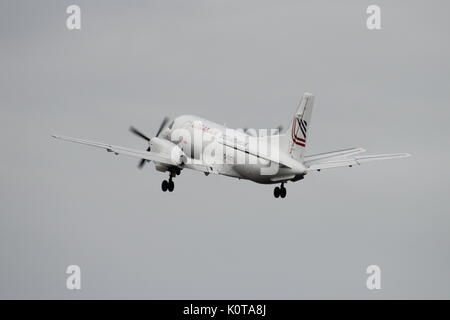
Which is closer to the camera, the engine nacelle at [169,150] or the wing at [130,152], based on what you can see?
the wing at [130,152]

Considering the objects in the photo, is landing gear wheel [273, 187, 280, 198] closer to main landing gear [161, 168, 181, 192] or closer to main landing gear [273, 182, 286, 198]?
main landing gear [273, 182, 286, 198]

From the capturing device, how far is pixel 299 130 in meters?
92.4

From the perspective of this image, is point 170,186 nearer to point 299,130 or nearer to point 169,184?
point 169,184

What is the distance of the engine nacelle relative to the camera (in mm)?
100500

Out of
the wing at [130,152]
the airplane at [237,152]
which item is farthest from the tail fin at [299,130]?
the wing at [130,152]

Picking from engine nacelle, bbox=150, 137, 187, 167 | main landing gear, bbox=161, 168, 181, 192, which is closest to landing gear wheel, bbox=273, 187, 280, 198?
engine nacelle, bbox=150, 137, 187, 167

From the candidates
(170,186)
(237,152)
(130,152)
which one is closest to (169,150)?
(170,186)

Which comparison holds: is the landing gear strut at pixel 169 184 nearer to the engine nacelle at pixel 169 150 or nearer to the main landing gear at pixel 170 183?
the main landing gear at pixel 170 183

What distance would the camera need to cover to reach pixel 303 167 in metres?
91.5

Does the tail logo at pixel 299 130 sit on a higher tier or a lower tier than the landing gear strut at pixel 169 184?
higher

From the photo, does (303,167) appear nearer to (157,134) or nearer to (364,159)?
(364,159)

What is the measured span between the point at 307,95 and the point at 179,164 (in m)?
13.1

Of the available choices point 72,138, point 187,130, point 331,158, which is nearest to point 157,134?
point 187,130

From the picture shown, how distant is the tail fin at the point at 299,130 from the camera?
303ft
